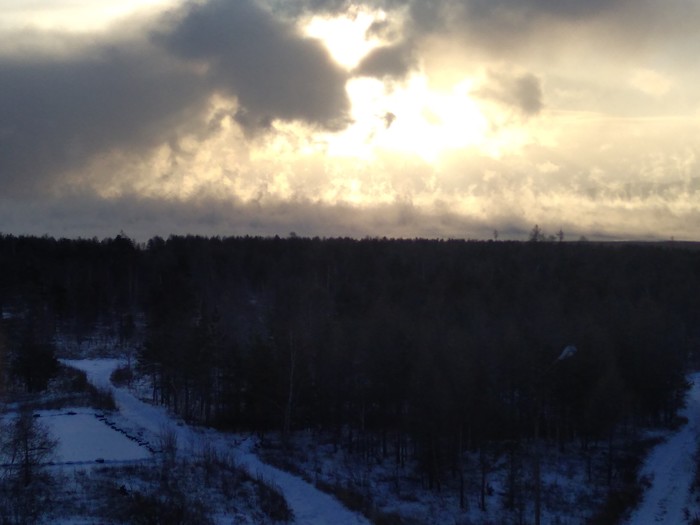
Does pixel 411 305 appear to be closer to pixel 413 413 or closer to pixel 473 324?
pixel 473 324

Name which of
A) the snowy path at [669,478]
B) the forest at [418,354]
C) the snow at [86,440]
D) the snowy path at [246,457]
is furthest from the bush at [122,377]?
the snowy path at [669,478]

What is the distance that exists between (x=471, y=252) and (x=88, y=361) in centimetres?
7845

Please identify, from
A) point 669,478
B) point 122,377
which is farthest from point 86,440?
point 669,478

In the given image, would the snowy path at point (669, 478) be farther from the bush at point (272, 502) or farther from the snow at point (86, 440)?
the snow at point (86, 440)

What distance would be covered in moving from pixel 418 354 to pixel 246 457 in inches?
505

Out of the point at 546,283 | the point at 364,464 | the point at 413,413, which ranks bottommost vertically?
the point at 364,464

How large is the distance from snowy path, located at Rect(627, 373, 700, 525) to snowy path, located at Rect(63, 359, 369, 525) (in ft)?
52.2

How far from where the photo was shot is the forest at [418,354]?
43094mm

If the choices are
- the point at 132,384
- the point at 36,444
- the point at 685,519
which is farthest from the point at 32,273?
the point at 685,519

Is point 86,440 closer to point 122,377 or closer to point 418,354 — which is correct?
point 418,354

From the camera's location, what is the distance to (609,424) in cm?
4503

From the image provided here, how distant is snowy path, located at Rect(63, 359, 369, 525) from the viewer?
32.1m

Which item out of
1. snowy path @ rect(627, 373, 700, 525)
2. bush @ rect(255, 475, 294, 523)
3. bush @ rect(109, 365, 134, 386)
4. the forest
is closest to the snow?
the forest

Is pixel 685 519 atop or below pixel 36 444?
below
